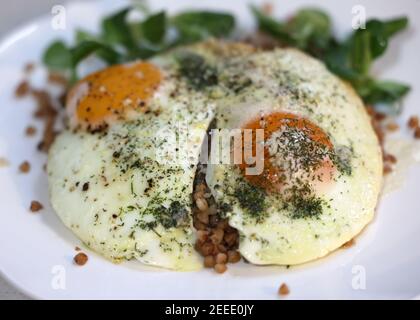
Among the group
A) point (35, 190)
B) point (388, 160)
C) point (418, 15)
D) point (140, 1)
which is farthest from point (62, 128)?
point (418, 15)

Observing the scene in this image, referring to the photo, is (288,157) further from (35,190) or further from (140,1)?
(140,1)

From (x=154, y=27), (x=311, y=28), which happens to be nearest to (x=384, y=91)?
(x=311, y=28)

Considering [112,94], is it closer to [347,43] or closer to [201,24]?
[201,24]

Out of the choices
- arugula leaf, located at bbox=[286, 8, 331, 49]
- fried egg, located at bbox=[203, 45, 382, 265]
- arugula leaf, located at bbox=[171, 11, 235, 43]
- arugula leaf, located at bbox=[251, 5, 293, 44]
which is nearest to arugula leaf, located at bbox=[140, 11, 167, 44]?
arugula leaf, located at bbox=[171, 11, 235, 43]

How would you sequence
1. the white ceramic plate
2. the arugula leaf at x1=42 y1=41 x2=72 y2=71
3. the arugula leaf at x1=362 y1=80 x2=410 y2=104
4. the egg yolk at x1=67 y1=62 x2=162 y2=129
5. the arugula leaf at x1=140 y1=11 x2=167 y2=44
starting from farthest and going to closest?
1. the arugula leaf at x1=42 y1=41 x2=72 y2=71
2. the arugula leaf at x1=140 y1=11 x2=167 y2=44
3. the arugula leaf at x1=362 y1=80 x2=410 y2=104
4. the egg yolk at x1=67 y1=62 x2=162 y2=129
5. the white ceramic plate

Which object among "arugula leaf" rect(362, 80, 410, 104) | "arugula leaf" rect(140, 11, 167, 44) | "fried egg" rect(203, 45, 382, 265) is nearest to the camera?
"fried egg" rect(203, 45, 382, 265)

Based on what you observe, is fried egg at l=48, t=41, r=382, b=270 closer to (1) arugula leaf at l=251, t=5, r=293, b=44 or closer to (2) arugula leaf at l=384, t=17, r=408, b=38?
(1) arugula leaf at l=251, t=5, r=293, b=44

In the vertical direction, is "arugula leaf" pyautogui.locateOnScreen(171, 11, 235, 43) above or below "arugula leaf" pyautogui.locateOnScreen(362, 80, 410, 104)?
above
